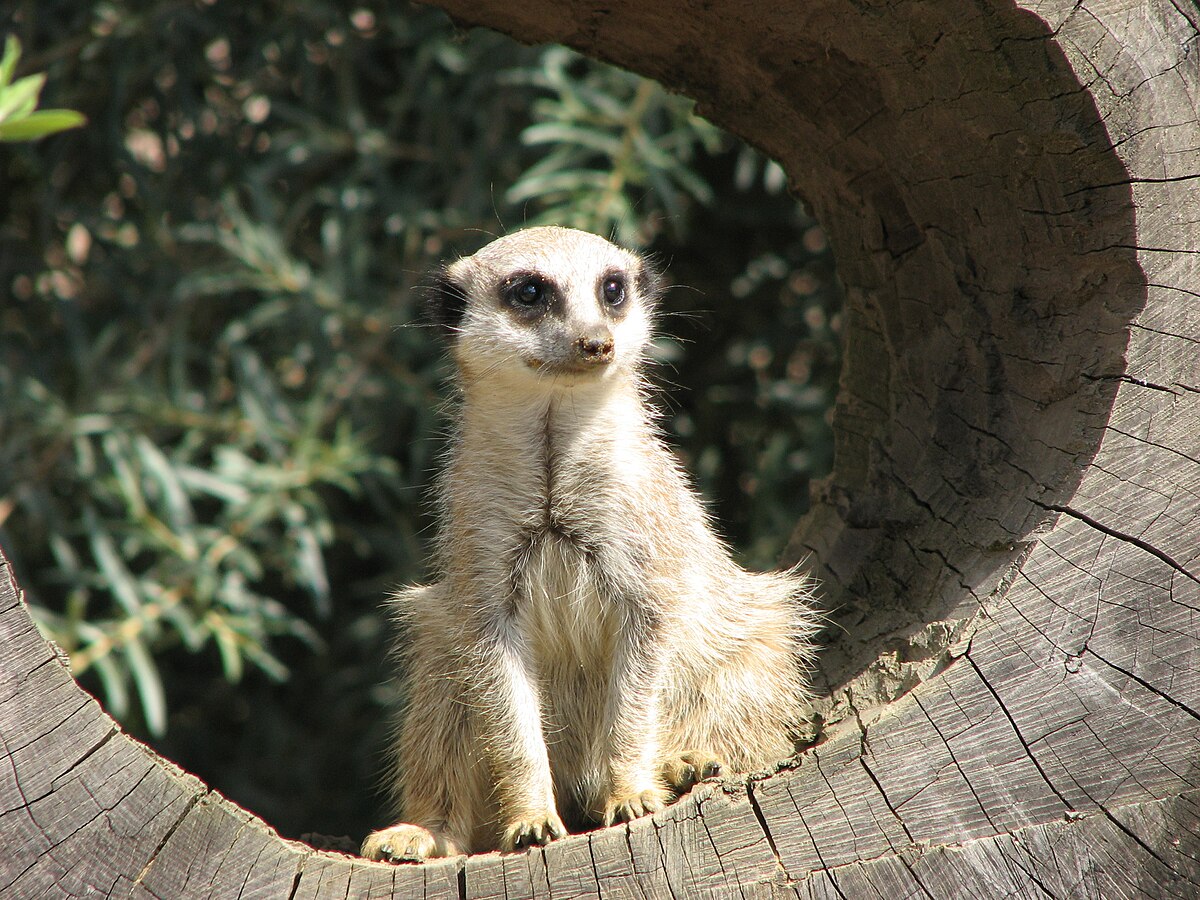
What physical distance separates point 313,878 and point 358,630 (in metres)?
1.93

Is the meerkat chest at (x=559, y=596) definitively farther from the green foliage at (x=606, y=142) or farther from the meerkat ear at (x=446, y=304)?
the green foliage at (x=606, y=142)

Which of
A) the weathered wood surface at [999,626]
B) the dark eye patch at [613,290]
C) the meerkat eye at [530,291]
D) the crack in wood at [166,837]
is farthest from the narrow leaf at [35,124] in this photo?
the dark eye patch at [613,290]

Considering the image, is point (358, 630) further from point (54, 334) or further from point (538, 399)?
point (538, 399)

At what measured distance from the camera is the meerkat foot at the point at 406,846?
2.04 m

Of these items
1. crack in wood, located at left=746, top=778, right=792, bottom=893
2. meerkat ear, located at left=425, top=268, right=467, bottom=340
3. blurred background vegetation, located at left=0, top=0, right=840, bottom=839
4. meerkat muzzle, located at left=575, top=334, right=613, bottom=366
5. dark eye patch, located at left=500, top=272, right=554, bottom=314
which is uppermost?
meerkat muzzle, located at left=575, top=334, right=613, bottom=366

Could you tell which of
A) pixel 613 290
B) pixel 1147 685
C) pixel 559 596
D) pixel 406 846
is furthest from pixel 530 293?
pixel 1147 685

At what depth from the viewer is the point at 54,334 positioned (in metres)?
3.31

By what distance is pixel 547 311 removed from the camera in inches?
94.3

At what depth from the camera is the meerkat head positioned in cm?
230

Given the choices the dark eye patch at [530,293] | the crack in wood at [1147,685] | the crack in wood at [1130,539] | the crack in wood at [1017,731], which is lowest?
the dark eye patch at [530,293]

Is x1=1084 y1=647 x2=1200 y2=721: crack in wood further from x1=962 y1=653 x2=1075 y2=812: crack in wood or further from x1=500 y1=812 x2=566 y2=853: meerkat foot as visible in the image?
x1=500 y1=812 x2=566 y2=853: meerkat foot

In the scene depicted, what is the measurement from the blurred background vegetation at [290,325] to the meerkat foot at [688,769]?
111 cm

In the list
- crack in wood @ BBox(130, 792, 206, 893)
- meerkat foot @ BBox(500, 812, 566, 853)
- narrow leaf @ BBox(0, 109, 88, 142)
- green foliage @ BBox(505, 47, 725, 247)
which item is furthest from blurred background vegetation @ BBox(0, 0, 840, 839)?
narrow leaf @ BBox(0, 109, 88, 142)

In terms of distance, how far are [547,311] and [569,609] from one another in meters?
0.62
